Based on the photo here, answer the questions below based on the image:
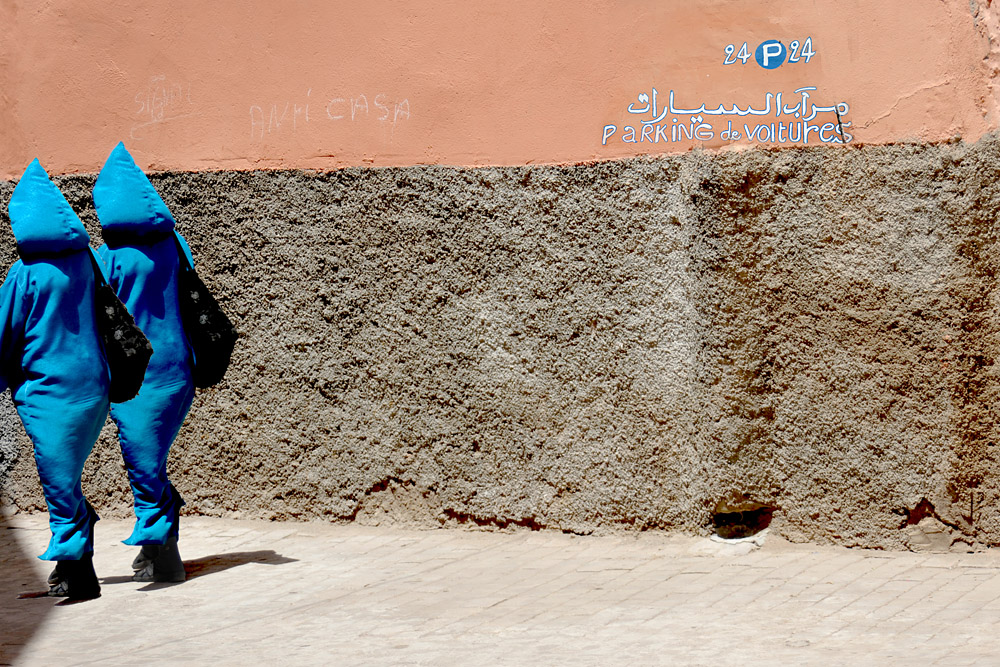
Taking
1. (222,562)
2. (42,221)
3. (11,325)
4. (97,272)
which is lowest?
(222,562)

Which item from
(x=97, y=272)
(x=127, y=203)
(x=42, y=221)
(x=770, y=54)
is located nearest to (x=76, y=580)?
(x=97, y=272)

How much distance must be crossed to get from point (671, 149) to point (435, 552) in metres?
2.13

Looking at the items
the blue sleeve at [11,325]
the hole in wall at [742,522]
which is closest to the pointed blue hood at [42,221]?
the blue sleeve at [11,325]

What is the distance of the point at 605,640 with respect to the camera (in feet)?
12.4

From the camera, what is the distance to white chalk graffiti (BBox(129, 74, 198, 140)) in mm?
6016

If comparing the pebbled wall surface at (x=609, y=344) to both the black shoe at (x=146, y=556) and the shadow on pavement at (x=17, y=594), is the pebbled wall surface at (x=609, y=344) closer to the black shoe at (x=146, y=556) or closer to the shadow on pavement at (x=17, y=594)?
the shadow on pavement at (x=17, y=594)

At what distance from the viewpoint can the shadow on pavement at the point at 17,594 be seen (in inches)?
157

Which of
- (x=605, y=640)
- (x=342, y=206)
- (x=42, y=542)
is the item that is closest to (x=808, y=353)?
(x=605, y=640)

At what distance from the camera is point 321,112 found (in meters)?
5.79

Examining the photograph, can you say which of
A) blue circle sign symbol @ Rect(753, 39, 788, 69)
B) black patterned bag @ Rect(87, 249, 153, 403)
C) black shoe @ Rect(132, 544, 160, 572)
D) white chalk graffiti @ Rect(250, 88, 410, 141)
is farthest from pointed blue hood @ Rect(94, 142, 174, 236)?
blue circle sign symbol @ Rect(753, 39, 788, 69)

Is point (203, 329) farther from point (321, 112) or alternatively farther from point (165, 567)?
point (321, 112)

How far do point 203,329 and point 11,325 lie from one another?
776 millimetres

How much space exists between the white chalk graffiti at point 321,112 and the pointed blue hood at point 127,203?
1.08 meters

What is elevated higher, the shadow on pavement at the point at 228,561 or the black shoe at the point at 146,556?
the black shoe at the point at 146,556
